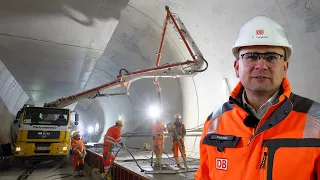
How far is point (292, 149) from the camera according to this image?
1.25 metres

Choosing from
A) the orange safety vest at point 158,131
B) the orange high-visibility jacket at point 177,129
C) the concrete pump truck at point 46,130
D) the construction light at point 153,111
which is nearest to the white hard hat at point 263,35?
the orange safety vest at point 158,131

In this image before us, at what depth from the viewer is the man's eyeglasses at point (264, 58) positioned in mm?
1541

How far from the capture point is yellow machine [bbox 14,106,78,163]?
31.9ft

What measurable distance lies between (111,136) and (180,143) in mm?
2013

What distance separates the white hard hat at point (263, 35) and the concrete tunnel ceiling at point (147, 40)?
2.97 meters

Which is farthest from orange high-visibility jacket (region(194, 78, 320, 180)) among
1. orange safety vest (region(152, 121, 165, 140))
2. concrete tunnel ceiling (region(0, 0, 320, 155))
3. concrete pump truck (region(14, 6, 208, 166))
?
concrete pump truck (region(14, 6, 208, 166))

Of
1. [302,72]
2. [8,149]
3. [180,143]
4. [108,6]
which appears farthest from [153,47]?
[8,149]

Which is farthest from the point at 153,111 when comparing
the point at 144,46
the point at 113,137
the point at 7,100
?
the point at 7,100

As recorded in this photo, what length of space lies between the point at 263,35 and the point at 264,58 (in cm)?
16

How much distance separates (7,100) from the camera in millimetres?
13398

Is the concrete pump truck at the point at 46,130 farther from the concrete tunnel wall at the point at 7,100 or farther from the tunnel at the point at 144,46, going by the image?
the concrete tunnel wall at the point at 7,100

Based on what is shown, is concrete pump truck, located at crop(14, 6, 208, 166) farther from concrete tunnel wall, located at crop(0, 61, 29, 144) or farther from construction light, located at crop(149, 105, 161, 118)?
Answer: construction light, located at crop(149, 105, 161, 118)

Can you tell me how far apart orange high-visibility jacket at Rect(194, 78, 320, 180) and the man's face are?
84 mm

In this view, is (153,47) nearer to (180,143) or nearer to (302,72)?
(180,143)
